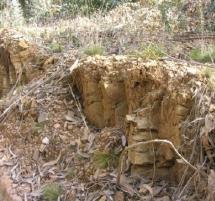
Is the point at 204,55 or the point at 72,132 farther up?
the point at 204,55

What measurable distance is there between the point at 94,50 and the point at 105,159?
153 centimetres

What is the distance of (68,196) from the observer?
3834 millimetres

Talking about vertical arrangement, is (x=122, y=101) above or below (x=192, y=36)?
below

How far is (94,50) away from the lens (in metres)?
5.05

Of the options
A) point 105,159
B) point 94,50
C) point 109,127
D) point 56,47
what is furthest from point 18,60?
point 105,159

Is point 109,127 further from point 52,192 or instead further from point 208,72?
point 208,72

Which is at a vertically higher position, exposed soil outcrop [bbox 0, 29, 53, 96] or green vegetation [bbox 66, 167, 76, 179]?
exposed soil outcrop [bbox 0, 29, 53, 96]

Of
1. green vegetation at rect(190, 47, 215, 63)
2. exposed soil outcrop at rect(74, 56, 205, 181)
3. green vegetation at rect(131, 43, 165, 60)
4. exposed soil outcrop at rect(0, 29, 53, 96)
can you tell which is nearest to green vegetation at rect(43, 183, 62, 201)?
exposed soil outcrop at rect(74, 56, 205, 181)

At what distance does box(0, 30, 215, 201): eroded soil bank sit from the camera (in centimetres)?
332

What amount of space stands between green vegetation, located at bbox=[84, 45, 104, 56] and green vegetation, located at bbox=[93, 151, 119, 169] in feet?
4.51

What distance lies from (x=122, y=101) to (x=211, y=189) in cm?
162

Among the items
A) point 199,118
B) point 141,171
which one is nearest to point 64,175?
point 141,171

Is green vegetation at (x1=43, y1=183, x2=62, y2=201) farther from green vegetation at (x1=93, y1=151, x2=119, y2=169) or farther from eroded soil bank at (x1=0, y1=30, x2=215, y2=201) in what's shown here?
green vegetation at (x1=93, y1=151, x2=119, y2=169)

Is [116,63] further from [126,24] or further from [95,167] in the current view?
[126,24]
